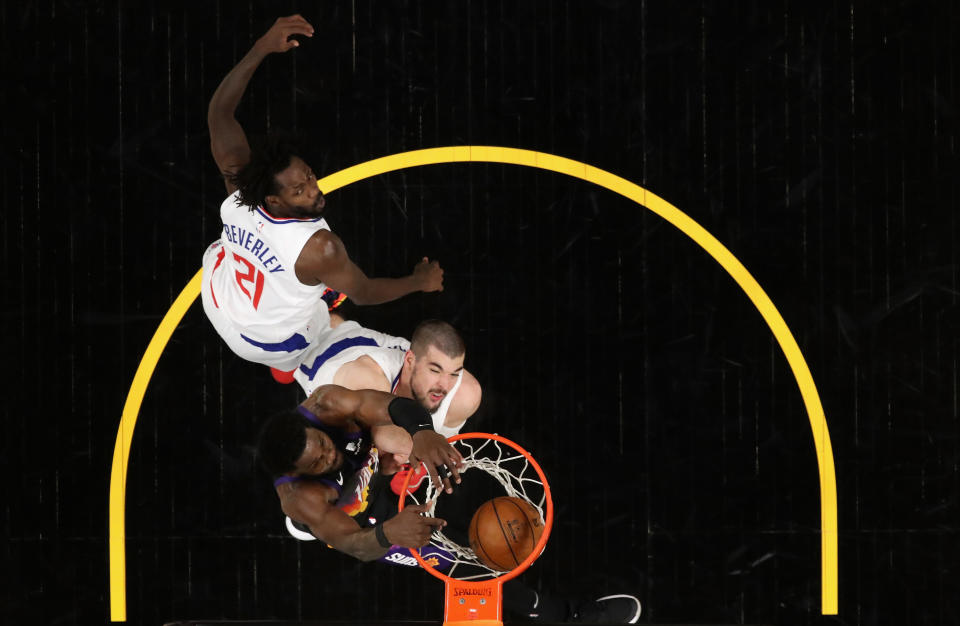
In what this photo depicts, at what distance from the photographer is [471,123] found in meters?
5.95

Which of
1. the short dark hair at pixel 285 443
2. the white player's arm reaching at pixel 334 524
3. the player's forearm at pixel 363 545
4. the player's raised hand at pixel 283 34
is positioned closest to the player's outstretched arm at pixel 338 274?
the short dark hair at pixel 285 443

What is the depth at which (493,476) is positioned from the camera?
19.1 ft

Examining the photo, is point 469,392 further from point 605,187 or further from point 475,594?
point 605,187

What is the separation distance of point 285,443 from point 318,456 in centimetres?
23

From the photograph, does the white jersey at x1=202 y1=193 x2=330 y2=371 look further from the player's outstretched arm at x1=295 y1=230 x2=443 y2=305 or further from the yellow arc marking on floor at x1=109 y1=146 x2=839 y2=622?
the yellow arc marking on floor at x1=109 y1=146 x2=839 y2=622

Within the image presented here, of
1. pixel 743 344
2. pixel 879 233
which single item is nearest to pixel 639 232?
pixel 743 344

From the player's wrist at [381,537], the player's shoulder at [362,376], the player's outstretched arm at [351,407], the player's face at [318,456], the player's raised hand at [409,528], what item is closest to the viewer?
the player's raised hand at [409,528]

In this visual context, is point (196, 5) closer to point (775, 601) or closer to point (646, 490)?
point (646, 490)

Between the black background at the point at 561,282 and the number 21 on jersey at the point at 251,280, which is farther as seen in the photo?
the black background at the point at 561,282

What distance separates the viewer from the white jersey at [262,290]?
18.2 feet

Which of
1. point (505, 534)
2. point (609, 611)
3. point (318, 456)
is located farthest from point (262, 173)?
point (609, 611)

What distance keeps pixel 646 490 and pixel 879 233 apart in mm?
2479

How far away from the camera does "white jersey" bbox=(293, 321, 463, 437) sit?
18.7ft

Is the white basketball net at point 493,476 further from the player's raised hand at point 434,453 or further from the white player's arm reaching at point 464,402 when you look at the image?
the player's raised hand at point 434,453
